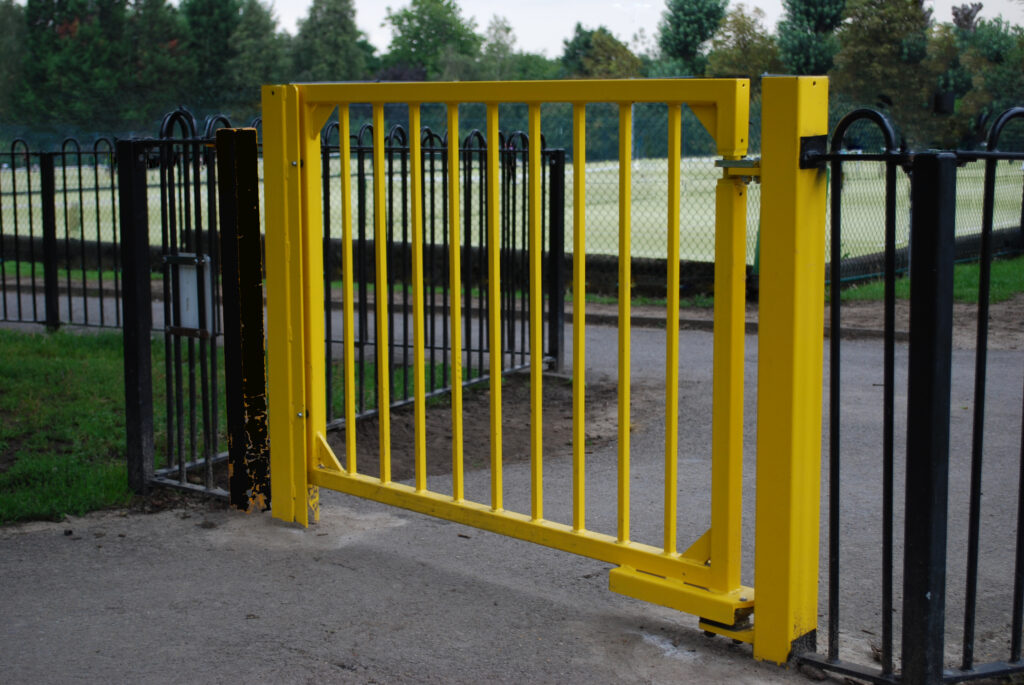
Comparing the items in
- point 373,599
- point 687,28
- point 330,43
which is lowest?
point 373,599

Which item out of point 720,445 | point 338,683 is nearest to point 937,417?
point 720,445

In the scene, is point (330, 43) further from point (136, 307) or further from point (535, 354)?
point (535, 354)

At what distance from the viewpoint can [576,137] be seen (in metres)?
3.64

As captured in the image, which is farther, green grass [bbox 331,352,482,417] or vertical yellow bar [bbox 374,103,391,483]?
green grass [bbox 331,352,482,417]

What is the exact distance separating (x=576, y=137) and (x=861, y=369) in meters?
5.38

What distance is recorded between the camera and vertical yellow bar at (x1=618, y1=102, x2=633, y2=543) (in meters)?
3.54

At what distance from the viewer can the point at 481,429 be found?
22.0 ft

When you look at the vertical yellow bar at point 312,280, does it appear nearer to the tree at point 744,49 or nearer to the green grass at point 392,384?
the green grass at point 392,384

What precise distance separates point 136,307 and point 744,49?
114ft

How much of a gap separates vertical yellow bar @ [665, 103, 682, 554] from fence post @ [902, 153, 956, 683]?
0.68 meters

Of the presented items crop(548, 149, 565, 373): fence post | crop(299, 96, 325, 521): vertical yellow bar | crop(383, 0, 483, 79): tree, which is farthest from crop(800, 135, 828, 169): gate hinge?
crop(383, 0, 483, 79): tree

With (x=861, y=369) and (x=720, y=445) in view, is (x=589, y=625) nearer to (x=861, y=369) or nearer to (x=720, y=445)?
(x=720, y=445)

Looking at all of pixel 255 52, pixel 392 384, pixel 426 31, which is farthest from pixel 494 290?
pixel 426 31

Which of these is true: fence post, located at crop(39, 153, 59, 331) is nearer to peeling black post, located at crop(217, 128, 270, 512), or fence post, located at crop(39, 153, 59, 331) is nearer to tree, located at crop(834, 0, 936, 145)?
peeling black post, located at crop(217, 128, 270, 512)
